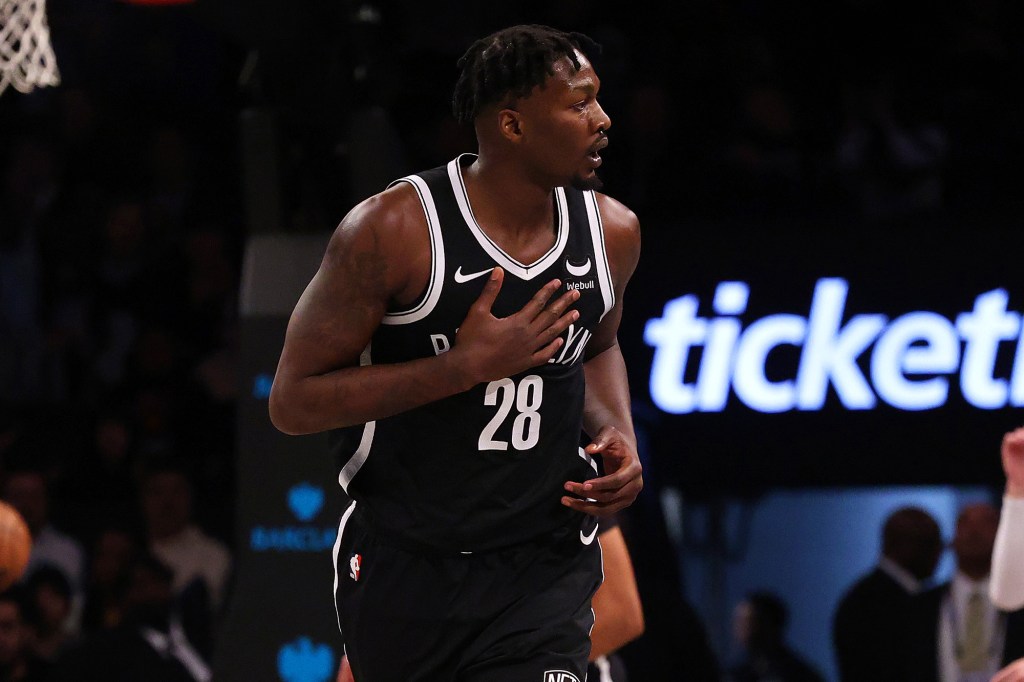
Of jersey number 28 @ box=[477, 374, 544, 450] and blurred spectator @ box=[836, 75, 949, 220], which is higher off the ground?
blurred spectator @ box=[836, 75, 949, 220]

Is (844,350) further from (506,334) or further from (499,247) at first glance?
(506,334)

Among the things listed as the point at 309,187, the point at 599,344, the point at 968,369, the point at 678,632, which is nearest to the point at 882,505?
the point at 968,369

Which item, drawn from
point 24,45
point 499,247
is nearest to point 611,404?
point 499,247

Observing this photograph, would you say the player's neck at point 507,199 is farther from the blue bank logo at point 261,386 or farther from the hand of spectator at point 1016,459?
the blue bank logo at point 261,386

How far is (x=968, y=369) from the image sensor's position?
26.9 ft

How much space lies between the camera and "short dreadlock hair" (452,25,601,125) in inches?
135

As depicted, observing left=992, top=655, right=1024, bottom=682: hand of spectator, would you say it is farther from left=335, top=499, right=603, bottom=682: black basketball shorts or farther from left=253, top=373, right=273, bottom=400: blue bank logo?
left=253, top=373, right=273, bottom=400: blue bank logo

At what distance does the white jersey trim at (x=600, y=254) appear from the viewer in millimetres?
3582

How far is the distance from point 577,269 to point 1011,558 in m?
1.51

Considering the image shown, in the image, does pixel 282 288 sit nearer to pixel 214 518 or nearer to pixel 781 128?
pixel 214 518

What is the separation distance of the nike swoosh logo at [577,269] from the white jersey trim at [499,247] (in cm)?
3

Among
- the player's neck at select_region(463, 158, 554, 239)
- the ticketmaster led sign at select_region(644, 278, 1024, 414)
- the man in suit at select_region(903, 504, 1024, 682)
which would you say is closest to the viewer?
the player's neck at select_region(463, 158, 554, 239)

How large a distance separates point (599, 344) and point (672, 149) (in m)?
5.41

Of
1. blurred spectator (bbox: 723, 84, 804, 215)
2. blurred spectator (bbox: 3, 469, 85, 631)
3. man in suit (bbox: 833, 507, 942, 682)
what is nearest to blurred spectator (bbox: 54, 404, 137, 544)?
blurred spectator (bbox: 3, 469, 85, 631)
